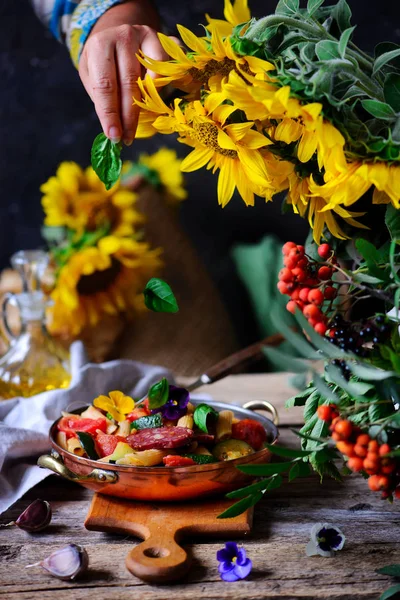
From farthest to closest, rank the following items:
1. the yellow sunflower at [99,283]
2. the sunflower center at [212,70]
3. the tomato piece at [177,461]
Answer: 1. the yellow sunflower at [99,283]
2. the tomato piece at [177,461]
3. the sunflower center at [212,70]

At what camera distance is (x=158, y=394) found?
84 cm

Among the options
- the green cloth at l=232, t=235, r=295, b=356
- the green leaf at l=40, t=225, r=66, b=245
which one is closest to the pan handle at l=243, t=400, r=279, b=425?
the green leaf at l=40, t=225, r=66, b=245

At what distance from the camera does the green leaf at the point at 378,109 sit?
0.63m

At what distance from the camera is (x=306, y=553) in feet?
2.42

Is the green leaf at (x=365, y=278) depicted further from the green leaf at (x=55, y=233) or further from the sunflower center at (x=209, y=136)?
the green leaf at (x=55, y=233)

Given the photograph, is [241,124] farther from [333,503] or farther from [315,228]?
[333,503]

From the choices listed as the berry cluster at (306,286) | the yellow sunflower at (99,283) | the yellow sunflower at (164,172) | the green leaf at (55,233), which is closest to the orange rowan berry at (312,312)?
the berry cluster at (306,286)

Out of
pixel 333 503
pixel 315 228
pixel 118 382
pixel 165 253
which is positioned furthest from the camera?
pixel 165 253

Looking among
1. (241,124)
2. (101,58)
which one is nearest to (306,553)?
(241,124)

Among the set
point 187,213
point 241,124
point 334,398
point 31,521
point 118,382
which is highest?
point 241,124

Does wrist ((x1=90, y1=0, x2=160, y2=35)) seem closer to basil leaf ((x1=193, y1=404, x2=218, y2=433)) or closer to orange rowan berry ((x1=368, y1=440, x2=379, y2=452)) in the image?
basil leaf ((x1=193, y1=404, x2=218, y2=433))

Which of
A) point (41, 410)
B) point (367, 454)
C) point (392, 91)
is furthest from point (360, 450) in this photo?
point (41, 410)

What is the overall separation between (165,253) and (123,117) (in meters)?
1.18

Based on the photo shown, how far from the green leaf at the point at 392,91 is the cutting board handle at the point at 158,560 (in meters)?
0.46
